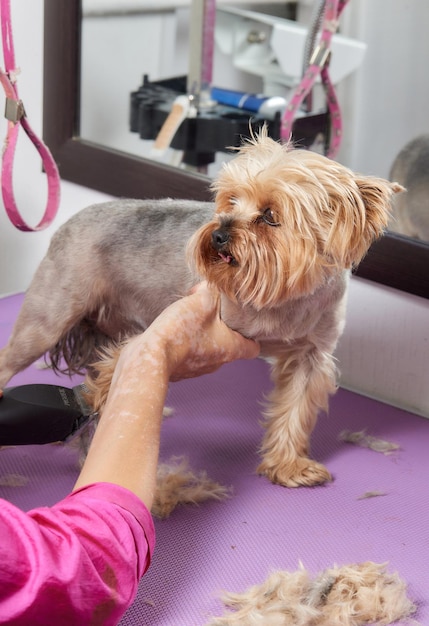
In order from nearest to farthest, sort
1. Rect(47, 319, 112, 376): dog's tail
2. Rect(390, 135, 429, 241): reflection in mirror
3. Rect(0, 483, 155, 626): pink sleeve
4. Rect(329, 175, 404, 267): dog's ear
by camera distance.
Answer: Rect(0, 483, 155, 626): pink sleeve → Rect(329, 175, 404, 267): dog's ear → Rect(47, 319, 112, 376): dog's tail → Rect(390, 135, 429, 241): reflection in mirror

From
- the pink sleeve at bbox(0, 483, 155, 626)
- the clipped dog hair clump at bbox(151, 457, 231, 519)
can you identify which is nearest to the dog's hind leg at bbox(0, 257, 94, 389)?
the clipped dog hair clump at bbox(151, 457, 231, 519)

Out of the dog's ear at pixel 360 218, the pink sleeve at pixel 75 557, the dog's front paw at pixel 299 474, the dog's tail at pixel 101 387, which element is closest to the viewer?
the pink sleeve at pixel 75 557

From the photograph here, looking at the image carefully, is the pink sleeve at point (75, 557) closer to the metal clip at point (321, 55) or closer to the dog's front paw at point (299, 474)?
the dog's front paw at point (299, 474)

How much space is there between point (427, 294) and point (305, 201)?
565mm

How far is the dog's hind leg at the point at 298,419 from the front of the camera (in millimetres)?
1467

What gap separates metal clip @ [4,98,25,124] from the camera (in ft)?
5.01

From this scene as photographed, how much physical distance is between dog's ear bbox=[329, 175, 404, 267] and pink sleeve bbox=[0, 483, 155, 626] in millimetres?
542

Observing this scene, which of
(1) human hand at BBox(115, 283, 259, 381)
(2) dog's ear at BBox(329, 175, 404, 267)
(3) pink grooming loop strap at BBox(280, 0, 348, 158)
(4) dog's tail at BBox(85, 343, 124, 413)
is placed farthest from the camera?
(3) pink grooming loop strap at BBox(280, 0, 348, 158)

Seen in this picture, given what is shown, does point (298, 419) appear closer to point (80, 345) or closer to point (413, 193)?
point (80, 345)

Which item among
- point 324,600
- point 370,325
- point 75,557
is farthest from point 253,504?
point 75,557

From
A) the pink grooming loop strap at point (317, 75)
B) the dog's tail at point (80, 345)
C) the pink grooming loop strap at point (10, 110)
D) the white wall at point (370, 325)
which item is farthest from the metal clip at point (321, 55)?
the dog's tail at point (80, 345)

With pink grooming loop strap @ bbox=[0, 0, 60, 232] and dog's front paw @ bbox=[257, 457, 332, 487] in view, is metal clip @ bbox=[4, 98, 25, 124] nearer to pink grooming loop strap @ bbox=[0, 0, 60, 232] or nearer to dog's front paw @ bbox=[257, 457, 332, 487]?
pink grooming loop strap @ bbox=[0, 0, 60, 232]

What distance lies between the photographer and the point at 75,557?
0.69 m

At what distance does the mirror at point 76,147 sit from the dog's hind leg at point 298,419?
1.87 ft
